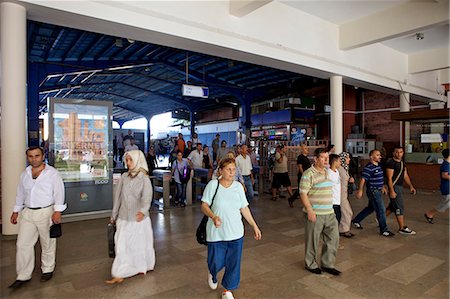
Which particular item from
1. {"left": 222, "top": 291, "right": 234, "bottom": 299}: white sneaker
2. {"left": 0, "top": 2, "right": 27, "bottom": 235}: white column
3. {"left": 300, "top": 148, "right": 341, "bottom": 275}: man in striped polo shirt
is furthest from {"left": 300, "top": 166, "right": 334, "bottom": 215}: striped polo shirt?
{"left": 0, "top": 2, "right": 27, "bottom": 235}: white column

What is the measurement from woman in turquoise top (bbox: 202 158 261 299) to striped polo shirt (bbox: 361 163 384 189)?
9.90 feet

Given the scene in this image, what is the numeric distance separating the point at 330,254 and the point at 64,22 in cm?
542

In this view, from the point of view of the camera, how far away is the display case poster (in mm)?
6066

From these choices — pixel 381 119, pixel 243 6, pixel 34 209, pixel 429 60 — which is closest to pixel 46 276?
pixel 34 209

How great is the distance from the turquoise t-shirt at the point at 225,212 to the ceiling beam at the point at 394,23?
22.0ft

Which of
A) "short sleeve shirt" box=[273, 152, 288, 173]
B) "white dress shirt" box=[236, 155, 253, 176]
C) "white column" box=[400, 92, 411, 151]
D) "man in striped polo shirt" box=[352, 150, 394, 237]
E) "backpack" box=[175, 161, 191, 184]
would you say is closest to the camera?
"man in striped polo shirt" box=[352, 150, 394, 237]

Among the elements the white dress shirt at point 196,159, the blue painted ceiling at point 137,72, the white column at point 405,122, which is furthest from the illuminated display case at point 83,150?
the white column at point 405,122

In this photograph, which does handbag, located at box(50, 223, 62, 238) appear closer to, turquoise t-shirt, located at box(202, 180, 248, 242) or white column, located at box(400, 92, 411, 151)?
turquoise t-shirt, located at box(202, 180, 248, 242)

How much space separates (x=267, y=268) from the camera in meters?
3.79

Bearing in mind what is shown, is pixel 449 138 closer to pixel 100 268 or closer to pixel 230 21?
pixel 230 21

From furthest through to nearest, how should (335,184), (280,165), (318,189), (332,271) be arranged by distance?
(280,165) → (335,184) → (332,271) → (318,189)

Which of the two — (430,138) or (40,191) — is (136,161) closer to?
(40,191)

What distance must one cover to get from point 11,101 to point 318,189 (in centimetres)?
467

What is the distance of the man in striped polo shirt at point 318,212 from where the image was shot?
3.49 metres
